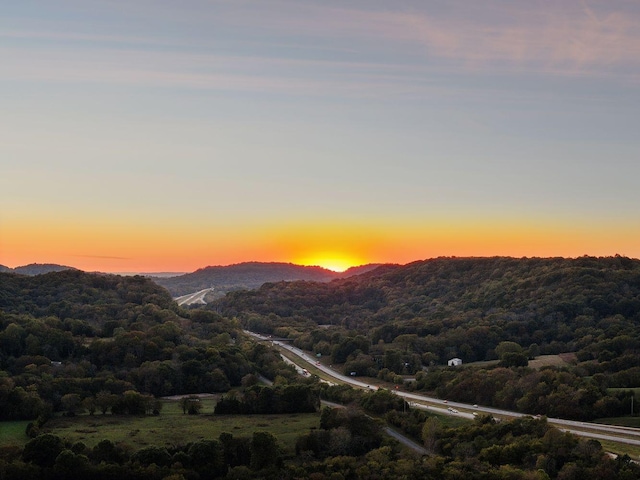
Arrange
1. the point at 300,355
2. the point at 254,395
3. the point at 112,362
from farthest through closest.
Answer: the point at 300,355 < the point at 112,362 < the point at 254,395

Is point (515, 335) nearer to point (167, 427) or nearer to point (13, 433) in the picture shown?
point (167, 427)

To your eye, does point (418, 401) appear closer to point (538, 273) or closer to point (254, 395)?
point (254, 395)

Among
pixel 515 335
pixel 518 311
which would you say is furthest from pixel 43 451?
pixel 518 311

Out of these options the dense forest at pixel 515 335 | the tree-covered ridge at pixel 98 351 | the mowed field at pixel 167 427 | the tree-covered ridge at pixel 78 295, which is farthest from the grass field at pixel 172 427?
the tree-covered ridge at pixel 78 295

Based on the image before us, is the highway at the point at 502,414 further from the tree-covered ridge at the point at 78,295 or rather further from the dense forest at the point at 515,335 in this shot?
the tree-covered ridge at the point at 78,295

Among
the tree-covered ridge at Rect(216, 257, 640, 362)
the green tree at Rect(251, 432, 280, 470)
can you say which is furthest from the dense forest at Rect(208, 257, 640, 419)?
the green tree at Rect(251, 432, 280, 470)

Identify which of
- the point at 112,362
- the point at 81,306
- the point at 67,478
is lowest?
the point at 67,478

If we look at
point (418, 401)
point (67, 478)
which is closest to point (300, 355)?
point (418, 401)
